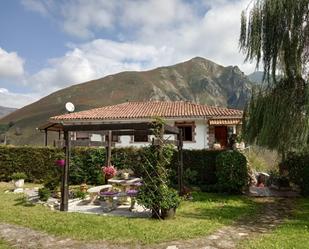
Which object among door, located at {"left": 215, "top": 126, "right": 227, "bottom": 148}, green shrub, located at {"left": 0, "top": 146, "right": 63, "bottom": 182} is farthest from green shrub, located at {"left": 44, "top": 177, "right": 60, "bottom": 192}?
door, located at {"left": 215, "top": 126, "right": 227, "bottom": 148}

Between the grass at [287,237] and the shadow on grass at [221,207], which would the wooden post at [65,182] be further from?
the grass at [287,237]

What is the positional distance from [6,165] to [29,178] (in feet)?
4.87

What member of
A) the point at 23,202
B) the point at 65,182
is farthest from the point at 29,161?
the point at 65,182

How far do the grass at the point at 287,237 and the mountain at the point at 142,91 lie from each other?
7419 centimetres

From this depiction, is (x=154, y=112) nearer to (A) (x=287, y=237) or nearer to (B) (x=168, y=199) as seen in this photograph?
(B) (x=168, y=199)

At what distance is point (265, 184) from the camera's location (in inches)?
707

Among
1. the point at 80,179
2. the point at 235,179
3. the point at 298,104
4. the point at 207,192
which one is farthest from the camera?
the point at 80,179

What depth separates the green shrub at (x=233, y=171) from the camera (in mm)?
15390

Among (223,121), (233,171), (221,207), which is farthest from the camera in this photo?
(223,121)

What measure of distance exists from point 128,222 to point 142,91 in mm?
115255

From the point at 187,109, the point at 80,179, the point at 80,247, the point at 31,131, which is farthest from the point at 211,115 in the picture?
the point at 31,131

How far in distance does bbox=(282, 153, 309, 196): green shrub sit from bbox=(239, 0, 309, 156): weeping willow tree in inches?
79.2

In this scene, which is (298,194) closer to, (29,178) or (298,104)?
(298,104)

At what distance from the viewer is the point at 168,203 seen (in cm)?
983
